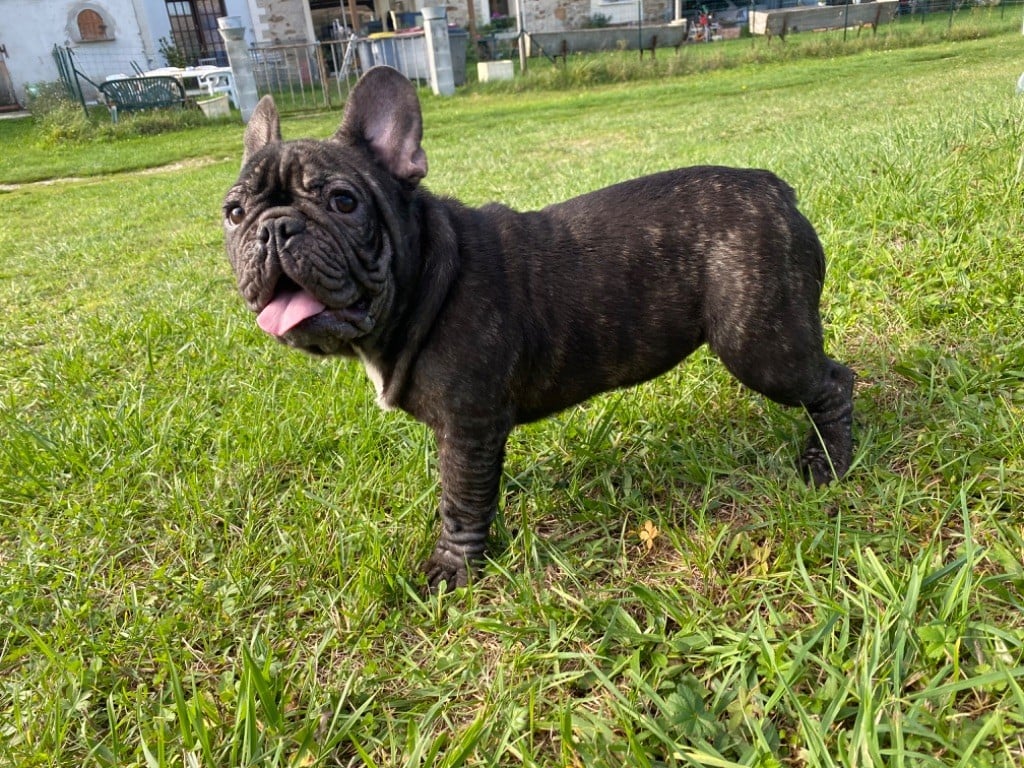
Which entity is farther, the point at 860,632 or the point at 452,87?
the point at 452,87

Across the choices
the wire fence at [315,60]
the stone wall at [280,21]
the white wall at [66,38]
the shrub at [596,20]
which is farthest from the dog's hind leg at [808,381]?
the shrub at [596,20]

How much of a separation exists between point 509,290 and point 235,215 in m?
1.06

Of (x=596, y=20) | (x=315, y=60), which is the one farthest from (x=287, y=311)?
(x=596, y=20)

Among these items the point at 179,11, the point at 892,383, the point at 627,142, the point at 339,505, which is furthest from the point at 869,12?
the point at 179,11

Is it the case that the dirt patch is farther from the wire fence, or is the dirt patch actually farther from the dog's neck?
the dog's neck

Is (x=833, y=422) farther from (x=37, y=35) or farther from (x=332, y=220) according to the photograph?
(x=37, y=35)

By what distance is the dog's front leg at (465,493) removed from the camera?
277 cm

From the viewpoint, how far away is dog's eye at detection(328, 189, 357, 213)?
256cm

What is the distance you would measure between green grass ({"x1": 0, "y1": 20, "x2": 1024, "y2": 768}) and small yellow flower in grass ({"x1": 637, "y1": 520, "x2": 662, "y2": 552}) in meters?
0.01

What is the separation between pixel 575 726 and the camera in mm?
2100

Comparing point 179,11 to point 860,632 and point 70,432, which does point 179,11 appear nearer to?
point 70,432

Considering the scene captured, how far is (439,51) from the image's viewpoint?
22.9 metres

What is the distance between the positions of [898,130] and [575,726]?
747 cm

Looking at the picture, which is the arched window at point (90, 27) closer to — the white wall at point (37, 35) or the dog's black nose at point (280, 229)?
the white wall at point (37, 35)
